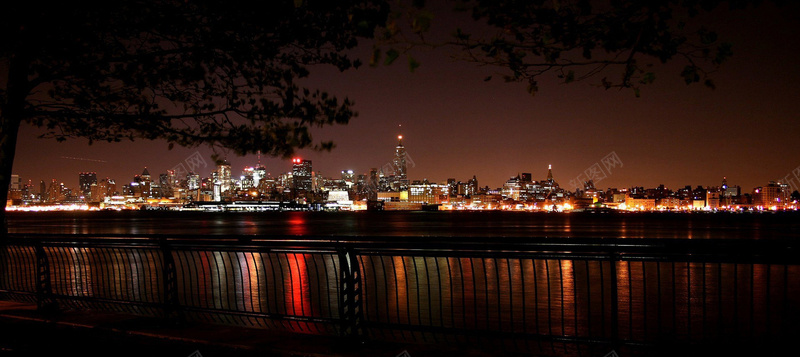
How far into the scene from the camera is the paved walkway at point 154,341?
6551 millimetres

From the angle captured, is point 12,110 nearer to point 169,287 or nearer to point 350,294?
point 169,287

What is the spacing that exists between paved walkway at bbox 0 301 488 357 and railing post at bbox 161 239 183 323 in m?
0.22

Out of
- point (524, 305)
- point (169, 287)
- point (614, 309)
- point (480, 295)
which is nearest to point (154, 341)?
point (169, 287)

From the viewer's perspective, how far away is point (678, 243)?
6.09 meters

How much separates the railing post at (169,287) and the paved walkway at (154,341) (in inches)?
8.5

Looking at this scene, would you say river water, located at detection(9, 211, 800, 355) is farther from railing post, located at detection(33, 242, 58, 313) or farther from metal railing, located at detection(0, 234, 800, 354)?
railing post, located at detection(33, 242, 58, 313)

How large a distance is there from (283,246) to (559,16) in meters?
4.40

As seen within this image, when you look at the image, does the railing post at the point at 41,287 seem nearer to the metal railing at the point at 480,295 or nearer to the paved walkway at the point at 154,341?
the metal railing at the point at 480,295

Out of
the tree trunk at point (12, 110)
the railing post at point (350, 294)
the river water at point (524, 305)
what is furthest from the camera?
the tree trunk at point (12, 110)

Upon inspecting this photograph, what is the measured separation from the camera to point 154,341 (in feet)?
24.0

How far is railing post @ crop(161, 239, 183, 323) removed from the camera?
8.26 m

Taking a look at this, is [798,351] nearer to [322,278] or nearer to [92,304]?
[92,304]

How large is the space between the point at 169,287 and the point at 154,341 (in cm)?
137

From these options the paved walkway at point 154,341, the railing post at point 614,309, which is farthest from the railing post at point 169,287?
the railing post at point 614,309
